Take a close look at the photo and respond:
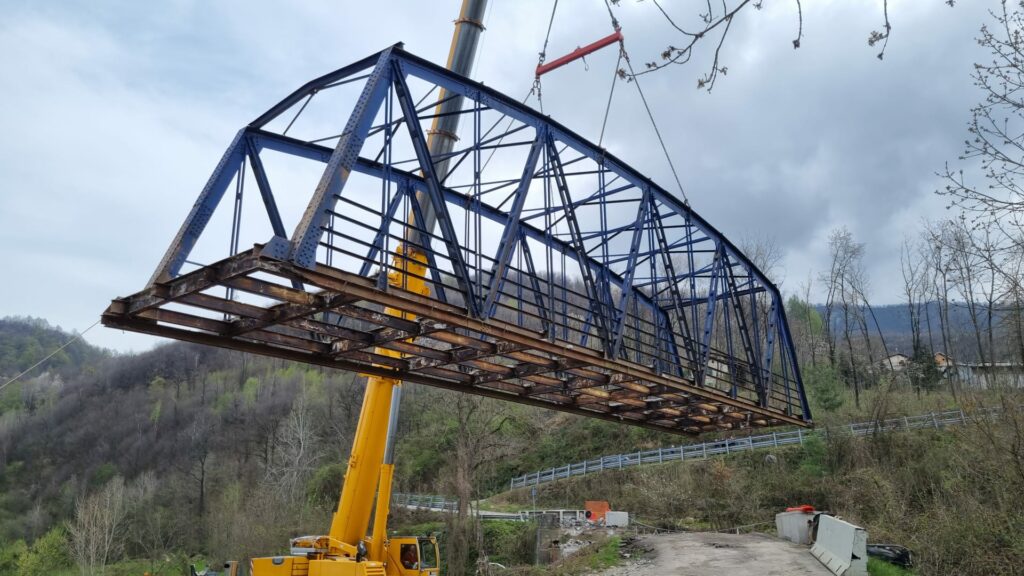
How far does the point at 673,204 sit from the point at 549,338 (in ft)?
21.3

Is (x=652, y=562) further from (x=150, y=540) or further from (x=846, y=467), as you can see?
(x=150, y=540)

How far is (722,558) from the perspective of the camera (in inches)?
867

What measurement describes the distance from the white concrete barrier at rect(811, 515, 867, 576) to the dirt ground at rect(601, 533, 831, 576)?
36 centimetres

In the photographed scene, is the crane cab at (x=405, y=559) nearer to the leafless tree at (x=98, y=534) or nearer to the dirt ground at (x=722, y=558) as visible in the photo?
the dirt ground at (x=722, y=558)

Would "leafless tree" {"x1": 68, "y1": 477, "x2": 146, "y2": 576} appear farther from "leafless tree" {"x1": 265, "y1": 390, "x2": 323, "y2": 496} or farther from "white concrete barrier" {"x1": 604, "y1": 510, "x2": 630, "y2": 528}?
"white concrete barrier" {"x1": 604, "y1": 510, "x2": 630, "y2": 528}

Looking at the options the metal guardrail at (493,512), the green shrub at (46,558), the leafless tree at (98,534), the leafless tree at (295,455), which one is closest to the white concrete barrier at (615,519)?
the metal guardrail at (493,512)

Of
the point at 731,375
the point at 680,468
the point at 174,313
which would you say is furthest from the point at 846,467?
the point at 174,313

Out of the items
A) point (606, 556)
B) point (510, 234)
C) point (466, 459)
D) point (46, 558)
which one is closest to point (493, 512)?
point (466, 459)

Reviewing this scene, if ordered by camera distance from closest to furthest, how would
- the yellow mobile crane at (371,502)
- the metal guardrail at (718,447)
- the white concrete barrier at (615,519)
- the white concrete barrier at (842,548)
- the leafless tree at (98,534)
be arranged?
the yellow mobile crane at (371,502) → the white concrete barrier at (842,548) → the white concrete barrier at (615,519) → the metal guardrail at (718,447) → the leafless tree at (98,534)

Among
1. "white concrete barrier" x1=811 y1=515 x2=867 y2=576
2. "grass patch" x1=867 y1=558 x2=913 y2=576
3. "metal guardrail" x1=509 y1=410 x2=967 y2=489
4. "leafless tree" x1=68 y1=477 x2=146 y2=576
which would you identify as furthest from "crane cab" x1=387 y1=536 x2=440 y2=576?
"leafless tree" x1=68 y1=477 x2=146 y2=576

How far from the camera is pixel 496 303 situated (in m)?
10.8

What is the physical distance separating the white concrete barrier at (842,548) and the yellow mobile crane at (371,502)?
433 inches

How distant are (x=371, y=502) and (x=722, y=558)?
12.6 meters

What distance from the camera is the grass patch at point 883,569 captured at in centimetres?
1819
